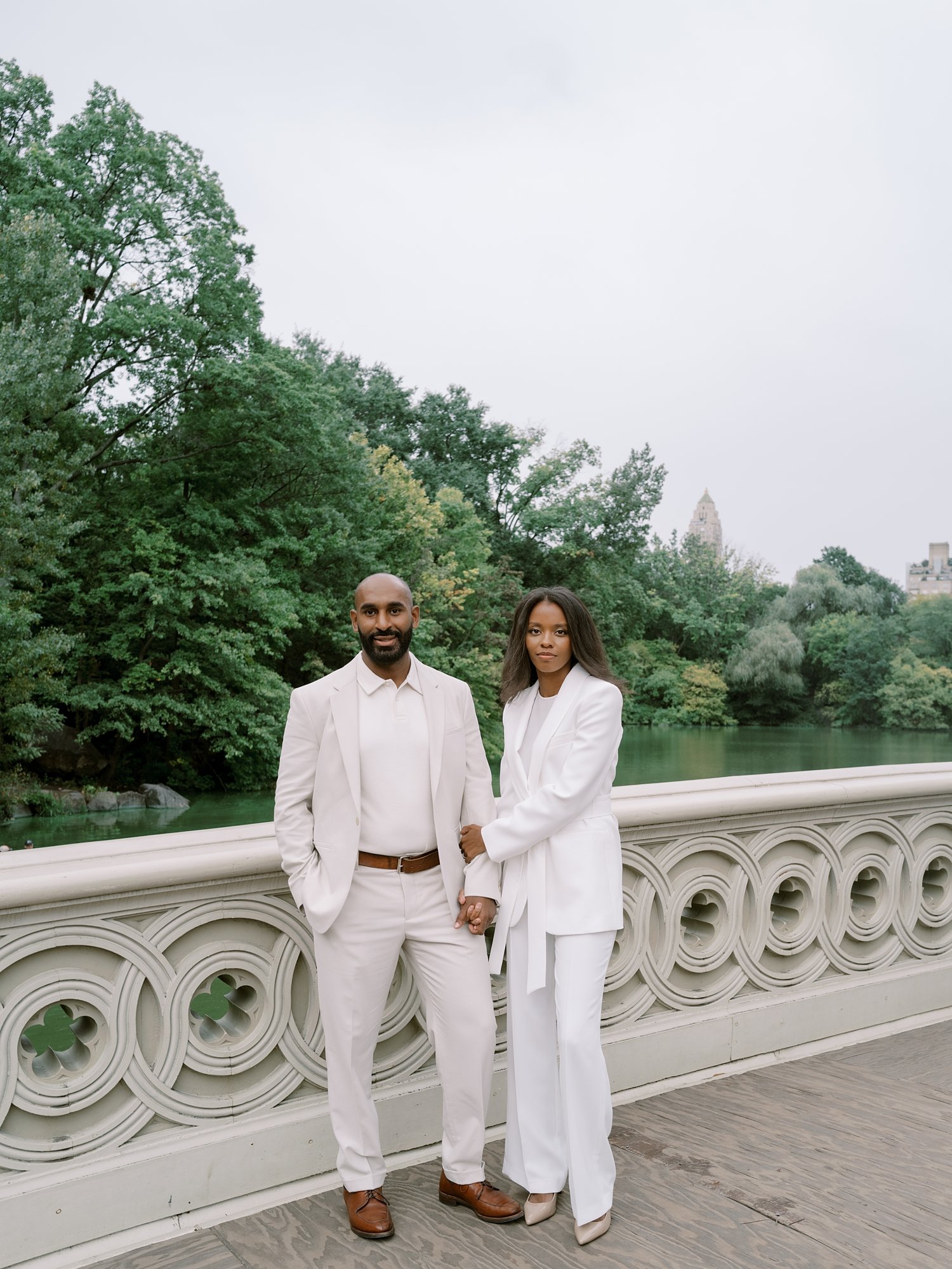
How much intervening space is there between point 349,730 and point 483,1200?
3.91 feet

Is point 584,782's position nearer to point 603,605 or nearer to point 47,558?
point 47,558

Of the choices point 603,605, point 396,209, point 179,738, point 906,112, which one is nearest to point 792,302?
point 906,112

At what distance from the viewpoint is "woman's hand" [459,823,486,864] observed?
8.50 feet

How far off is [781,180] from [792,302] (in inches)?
340

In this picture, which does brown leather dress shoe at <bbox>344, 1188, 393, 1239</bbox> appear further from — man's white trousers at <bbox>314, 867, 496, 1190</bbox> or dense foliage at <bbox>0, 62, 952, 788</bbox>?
dense foliage at <bbox>0, 62, 952, 788</bbox>

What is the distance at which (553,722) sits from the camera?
266 centimetres

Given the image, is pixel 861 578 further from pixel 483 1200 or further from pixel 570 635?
pixel 483 1200

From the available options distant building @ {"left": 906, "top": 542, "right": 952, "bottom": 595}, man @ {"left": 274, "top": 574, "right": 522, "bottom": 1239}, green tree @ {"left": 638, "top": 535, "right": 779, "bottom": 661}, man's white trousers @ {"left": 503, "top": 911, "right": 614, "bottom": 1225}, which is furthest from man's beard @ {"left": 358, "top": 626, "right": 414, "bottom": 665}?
distant building @ {"left": 906, "top": 542, "right": 952, "bottom": 595}

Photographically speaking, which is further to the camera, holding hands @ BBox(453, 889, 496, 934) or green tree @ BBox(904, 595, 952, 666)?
green tree @ BBox(904, 595, 952, 666)

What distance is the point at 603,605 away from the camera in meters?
40.5

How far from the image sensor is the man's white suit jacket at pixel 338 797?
2.49m

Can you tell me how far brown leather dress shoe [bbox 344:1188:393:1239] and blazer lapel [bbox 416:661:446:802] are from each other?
0.96 meters

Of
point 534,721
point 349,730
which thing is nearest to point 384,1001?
point 349,730

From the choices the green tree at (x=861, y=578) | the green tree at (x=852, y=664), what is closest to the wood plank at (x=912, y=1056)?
the green tree at (x=852, y=664)
